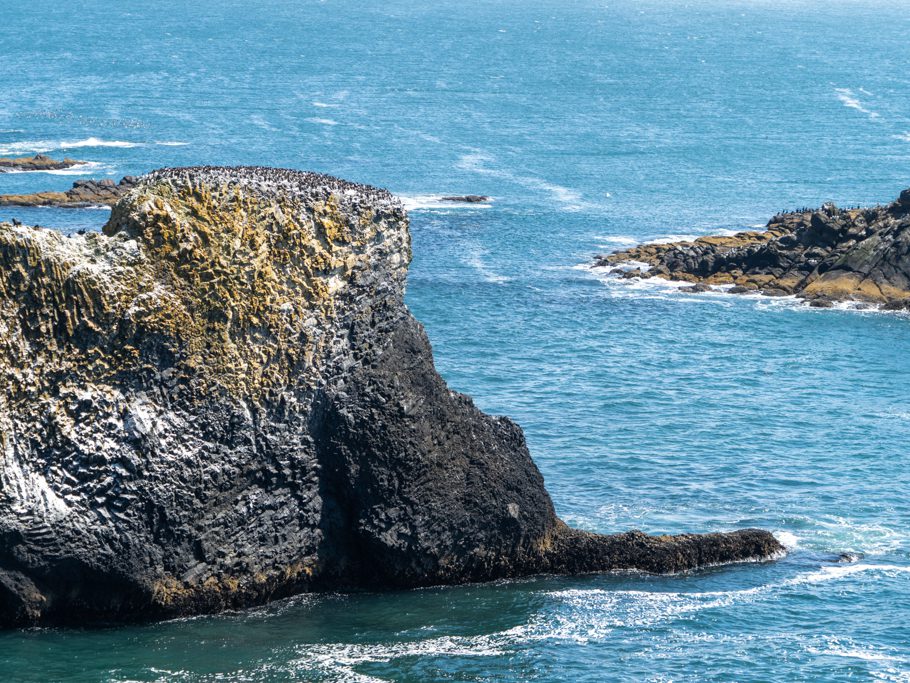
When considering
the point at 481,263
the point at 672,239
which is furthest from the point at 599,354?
the point at 672,239

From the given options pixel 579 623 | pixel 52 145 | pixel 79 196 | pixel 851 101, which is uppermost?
pixel 851 101

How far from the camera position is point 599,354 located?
6488 centimetres

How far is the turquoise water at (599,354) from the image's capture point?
34500 mm

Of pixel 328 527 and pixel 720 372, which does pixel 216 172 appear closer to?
pixel 328 527

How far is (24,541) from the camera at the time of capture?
32.8 meters

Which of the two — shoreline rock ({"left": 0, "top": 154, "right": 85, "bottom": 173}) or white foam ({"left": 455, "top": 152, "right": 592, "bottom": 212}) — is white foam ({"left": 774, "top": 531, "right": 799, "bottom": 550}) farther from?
shoreline rock ({"left": 0, "top": 154, "right": 85, "bottom": 173})

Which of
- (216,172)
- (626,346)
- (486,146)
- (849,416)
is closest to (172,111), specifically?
(486,146)

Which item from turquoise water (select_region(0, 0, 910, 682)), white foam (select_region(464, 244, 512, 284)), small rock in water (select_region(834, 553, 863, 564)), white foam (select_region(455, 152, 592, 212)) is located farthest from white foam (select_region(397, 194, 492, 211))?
small rock in water (select_region(834, 553, 863, 564))

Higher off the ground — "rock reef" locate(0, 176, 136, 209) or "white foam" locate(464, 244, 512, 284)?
"rock reef" locate(0, 176, 136, 209)

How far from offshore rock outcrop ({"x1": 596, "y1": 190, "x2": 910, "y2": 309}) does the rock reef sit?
3380 cm

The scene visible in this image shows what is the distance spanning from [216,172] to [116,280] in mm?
3921

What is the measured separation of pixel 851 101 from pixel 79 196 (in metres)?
97.8

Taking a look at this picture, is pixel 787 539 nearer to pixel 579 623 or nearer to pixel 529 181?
pixel 579 623

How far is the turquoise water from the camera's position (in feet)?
113
